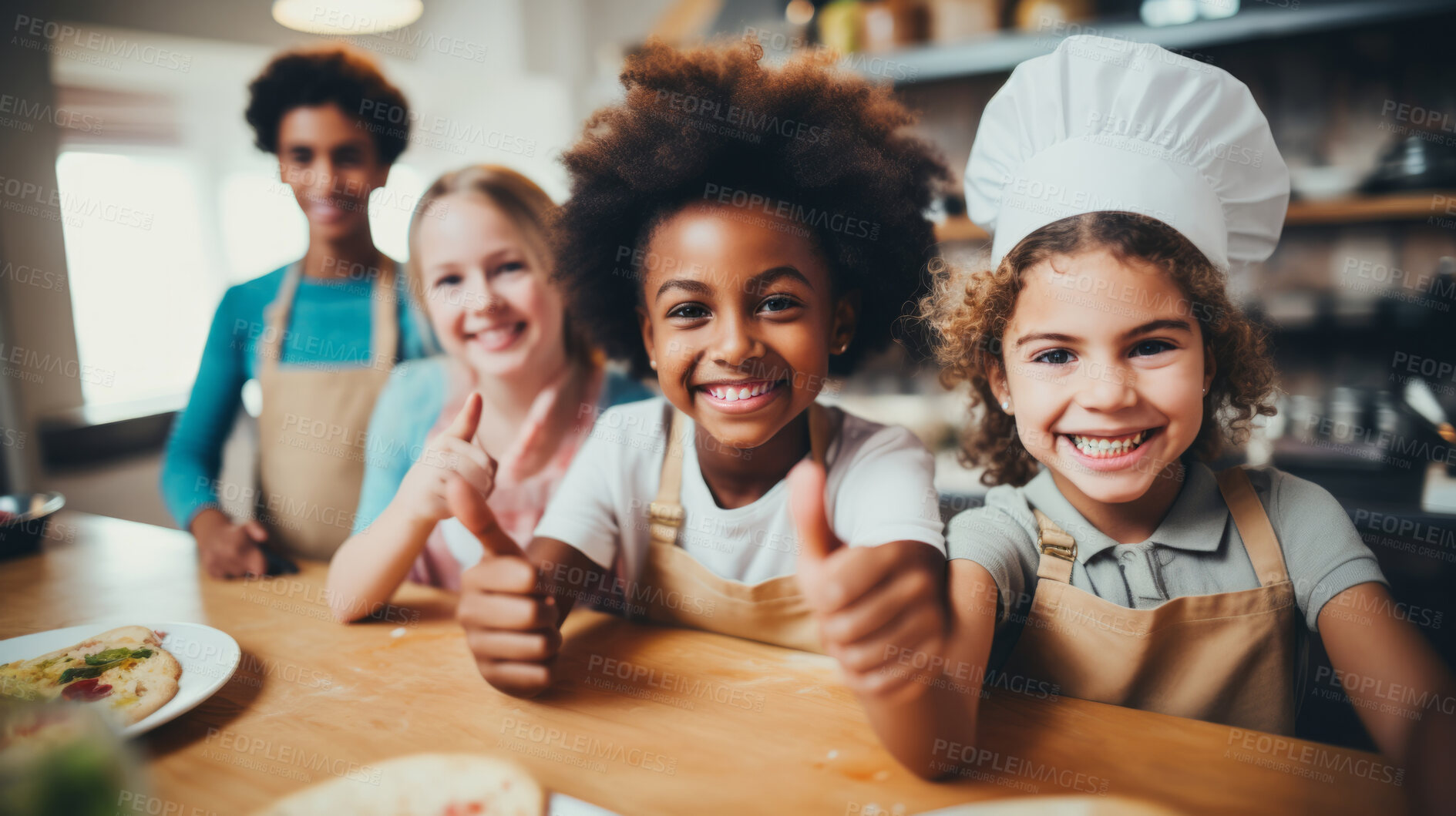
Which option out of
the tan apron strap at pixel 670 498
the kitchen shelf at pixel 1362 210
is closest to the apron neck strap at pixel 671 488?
the tan apron strap at pixel 670 498

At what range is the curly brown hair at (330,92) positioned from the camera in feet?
3.54

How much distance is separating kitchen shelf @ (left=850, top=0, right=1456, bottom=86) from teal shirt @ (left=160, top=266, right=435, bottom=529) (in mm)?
953

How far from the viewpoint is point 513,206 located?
0.95 meters

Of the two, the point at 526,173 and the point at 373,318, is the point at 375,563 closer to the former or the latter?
the point at 373,318

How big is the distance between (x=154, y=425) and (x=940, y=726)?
61.0 inches

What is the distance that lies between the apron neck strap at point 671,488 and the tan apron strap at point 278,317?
671 mm

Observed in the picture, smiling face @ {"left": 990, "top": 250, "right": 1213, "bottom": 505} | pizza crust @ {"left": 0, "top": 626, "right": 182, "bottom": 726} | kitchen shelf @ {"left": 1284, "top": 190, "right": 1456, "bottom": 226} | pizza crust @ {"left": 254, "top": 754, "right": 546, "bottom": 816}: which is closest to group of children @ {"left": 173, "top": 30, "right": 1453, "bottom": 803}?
smiling face @ {"left": 990, "top": 250, "right": 1213, "bottom": 505}

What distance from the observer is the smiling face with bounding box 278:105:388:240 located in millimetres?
1081

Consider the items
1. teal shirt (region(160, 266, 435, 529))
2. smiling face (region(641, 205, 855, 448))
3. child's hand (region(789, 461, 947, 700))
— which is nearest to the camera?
child's hand (region(789, 461, 947, 700))

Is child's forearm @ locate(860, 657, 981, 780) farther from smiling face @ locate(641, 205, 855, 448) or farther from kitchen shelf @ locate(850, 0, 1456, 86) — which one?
kitchen shelf @ locate(850, 0, 1456, 86)

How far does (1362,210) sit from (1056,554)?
138 centimetres

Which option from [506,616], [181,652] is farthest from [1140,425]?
[181,652]

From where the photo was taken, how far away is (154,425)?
5.00 feet

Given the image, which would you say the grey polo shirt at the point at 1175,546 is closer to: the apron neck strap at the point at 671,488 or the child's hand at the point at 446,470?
the apron neck strap at the point at 671,488
